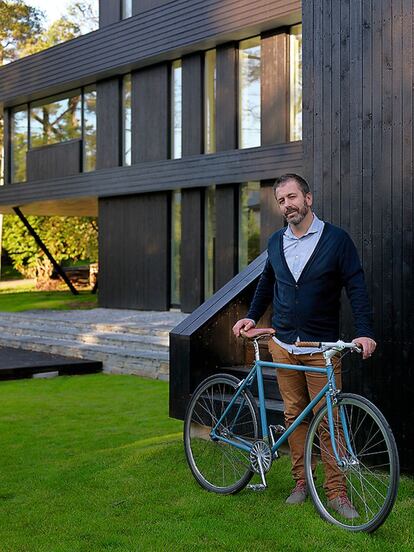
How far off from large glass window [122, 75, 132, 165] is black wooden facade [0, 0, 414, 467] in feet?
0.45

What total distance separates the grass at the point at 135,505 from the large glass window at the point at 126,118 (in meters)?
12.5

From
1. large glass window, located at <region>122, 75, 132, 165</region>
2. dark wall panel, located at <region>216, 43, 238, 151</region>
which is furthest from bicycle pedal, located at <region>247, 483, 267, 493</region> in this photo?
large glass window, located at <region>122, 75, 132, 165</region>

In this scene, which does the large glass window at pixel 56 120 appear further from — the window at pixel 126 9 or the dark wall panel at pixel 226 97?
the dark wall panel at pixel 226 97

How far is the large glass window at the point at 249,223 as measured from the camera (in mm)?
16922

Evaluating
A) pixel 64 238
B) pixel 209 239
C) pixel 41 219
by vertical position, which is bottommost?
pixel 209 239

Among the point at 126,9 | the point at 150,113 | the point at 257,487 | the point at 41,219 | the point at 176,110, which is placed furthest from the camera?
the point at 41,219

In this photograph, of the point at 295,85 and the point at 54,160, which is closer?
the point at 295,85

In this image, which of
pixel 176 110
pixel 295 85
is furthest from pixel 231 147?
pixel 176 110

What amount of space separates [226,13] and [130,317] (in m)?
6.29

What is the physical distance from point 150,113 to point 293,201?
15.0 m

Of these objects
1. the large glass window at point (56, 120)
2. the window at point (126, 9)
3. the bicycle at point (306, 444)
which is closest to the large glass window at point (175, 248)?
the large glass window at point (56, 120)

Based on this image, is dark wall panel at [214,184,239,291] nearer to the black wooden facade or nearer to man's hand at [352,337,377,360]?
the black wooden facade

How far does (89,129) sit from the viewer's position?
2119 centimetres

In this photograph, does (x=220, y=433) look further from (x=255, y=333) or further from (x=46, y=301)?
(x=46, y=301)
